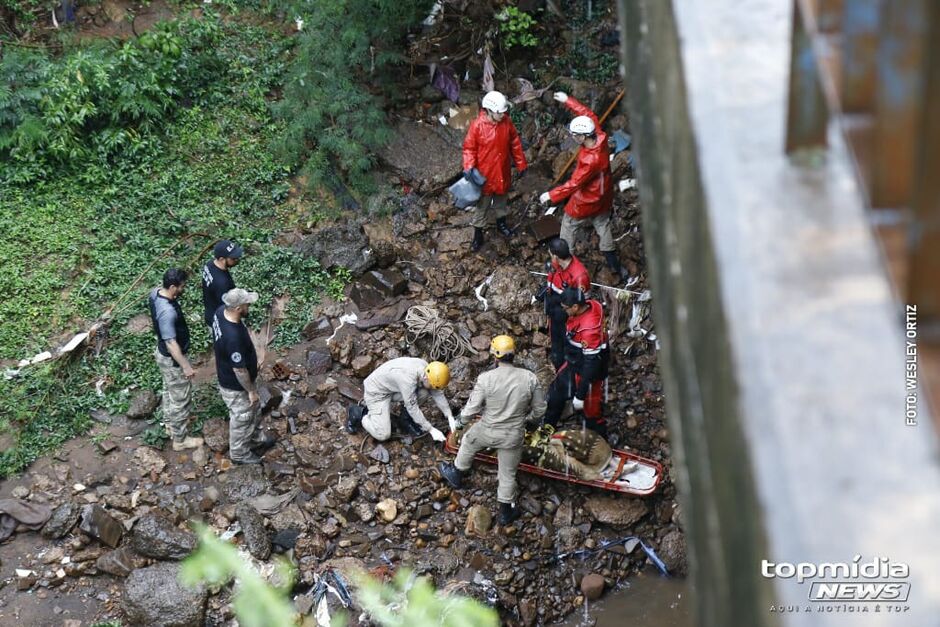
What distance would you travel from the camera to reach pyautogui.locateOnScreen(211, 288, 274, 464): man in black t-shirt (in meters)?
8.11

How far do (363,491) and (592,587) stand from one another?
6.84 feet

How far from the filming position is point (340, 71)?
37.9 ft

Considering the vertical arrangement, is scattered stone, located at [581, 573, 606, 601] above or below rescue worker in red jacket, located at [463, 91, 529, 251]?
below

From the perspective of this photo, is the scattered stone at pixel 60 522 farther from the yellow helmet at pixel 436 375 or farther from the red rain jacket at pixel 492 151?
the red rain jacket at pixel 492 151

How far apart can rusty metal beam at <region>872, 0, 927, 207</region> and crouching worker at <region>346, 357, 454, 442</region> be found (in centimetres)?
640

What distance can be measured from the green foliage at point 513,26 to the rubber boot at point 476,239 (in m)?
2.69

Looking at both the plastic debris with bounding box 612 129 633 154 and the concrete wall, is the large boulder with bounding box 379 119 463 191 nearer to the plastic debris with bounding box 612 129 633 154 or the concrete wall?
the plastic debris with bounding box 612 129 633 154

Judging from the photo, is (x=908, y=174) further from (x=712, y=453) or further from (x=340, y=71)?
(x=340, y=71)

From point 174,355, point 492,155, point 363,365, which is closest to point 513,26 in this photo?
point 492,155

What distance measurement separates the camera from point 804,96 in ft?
8.77

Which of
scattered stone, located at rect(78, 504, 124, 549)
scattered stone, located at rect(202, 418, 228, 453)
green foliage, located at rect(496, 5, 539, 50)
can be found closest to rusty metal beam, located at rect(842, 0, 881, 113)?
scattered stone, located at rect(78, 504, 124, 549)

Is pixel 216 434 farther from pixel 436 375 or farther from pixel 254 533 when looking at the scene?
pixel 436 375

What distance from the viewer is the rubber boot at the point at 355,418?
904cm

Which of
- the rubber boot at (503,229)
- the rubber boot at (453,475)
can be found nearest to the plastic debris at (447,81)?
the rubber boot at (503,229)
